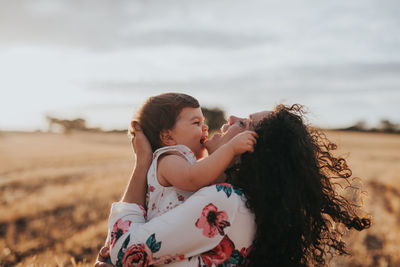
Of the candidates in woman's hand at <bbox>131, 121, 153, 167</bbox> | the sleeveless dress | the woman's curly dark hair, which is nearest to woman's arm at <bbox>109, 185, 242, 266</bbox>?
the woman's curly dark hair

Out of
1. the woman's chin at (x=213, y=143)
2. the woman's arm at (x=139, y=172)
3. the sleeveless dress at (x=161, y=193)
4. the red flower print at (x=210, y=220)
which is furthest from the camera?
the woman's chin at (x=213, y=143)

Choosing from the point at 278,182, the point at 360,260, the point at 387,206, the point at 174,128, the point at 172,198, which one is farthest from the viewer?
the point at 387,206

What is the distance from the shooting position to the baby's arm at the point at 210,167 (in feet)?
6.75

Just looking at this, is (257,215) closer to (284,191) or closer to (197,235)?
(284,191)

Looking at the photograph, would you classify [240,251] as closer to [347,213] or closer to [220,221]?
[220,221]

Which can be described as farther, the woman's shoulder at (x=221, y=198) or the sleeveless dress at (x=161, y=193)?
the sleeveless dress at (x=161, y=193)

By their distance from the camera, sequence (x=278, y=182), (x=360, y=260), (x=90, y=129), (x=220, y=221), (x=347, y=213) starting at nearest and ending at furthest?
(x=220, y=221), (x=278, y=182), (x=347, y=213), (x=360, y=260), (x=90, y=129)

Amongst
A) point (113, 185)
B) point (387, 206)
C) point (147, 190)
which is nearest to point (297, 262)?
point (147, 190)

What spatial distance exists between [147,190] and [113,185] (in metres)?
8.78

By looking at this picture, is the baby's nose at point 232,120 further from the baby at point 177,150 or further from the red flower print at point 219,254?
the red flower print at point 219,254

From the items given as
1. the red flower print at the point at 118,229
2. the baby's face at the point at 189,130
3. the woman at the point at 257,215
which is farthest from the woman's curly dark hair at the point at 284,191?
the red flower print at the point at 118,229

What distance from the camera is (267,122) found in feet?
7.15

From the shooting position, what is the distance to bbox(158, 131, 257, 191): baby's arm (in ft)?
6.75

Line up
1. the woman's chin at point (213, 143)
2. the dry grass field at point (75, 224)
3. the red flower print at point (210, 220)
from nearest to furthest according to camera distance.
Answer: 1. the red flower print at point (210, 220)
2. the woman's chin at point (213, 143)
3. the dry grass field at point (75, 224)
